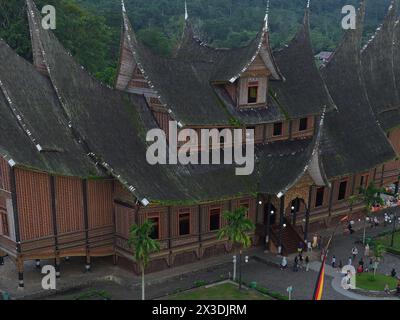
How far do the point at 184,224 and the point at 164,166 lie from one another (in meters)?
3.74

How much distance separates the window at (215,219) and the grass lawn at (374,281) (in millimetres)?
9120

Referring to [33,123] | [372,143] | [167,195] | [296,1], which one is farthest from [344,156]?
[296,1]

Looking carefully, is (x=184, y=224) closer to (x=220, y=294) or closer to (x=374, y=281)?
(x=220, y=294)

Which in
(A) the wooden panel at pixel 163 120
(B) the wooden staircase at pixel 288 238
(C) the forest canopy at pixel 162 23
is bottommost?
(B) the wooden staircase at pixel 288 238

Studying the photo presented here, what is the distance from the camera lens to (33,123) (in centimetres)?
2950

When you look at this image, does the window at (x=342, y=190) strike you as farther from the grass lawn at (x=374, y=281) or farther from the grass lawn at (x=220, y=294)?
the grass lawn at (x=220, y=294)

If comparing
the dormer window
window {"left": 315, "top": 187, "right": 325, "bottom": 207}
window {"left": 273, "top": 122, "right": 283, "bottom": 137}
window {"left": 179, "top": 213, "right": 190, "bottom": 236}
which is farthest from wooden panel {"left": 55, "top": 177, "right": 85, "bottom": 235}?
window {"left": 315, "top": 187, "right": 325, "bottom": 207}

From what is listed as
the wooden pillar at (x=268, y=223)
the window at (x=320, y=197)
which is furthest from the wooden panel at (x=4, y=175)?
the window at (x=320, y=197)

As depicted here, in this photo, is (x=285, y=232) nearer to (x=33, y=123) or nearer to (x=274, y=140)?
(x=274, y=140)

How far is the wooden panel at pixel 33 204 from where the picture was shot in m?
28.7

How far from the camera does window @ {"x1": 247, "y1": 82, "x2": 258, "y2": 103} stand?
36125 mm

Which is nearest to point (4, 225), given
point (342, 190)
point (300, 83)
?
point (300, 83)

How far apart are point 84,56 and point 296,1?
13163cm

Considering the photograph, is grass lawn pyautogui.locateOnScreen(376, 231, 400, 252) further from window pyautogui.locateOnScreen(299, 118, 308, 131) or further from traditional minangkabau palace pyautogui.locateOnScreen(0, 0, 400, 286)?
window pyautogui.locateOnScreen(299, 118, 308, 131)
